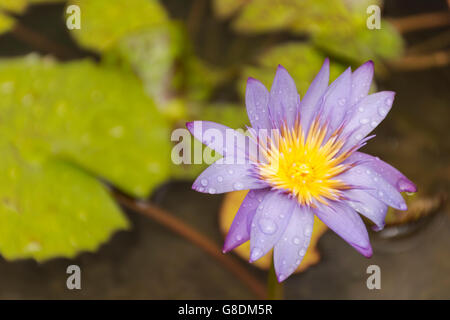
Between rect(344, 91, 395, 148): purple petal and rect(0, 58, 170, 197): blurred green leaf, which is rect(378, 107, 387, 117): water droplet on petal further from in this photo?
rect(0, 58, 170, 197): blurred green leaf

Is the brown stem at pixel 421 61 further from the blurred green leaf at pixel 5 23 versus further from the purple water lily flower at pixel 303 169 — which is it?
the blurred green leaf at pixel 5 23

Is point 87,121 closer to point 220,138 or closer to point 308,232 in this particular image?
point 220,138

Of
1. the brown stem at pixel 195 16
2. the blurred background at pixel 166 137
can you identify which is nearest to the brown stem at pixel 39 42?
the blurred background at pixel 166 137

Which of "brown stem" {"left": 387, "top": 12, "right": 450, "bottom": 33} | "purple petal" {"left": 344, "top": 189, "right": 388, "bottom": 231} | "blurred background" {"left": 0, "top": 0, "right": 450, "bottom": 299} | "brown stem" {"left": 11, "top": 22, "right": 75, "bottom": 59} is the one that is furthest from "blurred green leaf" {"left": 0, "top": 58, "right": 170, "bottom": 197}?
"brown stem" {"left": 387, "top": 12, "right": 450, "bottom": 33}

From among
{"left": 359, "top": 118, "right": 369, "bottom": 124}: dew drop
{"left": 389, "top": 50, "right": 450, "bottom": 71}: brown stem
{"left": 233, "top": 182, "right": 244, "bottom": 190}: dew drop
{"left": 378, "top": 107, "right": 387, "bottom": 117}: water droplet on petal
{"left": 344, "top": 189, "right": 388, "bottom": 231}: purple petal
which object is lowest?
{"left": 344, "top": 189, "right": 388, "bottom": 231}: purple petal
